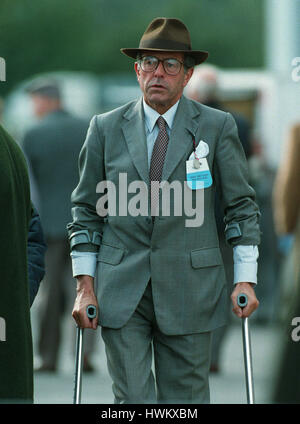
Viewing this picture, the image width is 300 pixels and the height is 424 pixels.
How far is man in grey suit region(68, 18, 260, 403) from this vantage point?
5059 millimetres

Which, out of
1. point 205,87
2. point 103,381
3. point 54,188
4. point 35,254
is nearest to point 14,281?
point 35,254

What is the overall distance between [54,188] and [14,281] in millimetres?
4958

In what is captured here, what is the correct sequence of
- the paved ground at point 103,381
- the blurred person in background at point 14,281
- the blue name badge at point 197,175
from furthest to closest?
1. the paved ground at point 103,381
2. the blue name badge at point 197,175
3. the blurred person in background at point 14,281

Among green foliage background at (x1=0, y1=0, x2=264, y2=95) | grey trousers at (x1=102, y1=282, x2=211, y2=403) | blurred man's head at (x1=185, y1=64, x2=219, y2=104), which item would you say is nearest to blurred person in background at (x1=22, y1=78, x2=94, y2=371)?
blurred man's head at (x1=185, y1=64, x2=219, y2=104)

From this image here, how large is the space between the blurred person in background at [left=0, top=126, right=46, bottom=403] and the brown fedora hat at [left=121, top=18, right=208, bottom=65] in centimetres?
82

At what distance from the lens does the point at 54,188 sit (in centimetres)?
948

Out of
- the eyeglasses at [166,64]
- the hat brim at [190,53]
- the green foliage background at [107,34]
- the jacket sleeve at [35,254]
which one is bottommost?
the jacket sleeve at [35,254]

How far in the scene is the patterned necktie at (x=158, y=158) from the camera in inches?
199

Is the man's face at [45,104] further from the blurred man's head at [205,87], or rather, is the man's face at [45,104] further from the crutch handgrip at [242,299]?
the crutch handgrip at [242,299]

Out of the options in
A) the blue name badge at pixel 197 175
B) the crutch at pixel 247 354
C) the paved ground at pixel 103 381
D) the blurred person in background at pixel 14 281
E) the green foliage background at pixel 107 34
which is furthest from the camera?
the green foliage background at pixel 107 34

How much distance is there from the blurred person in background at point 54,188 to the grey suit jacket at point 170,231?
419 cm

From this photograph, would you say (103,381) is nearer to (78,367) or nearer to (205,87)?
(205,87)

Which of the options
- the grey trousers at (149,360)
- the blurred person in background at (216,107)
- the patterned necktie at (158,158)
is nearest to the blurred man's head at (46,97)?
the blurred person in background at (216,107)

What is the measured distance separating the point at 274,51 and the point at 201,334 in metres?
5.99
